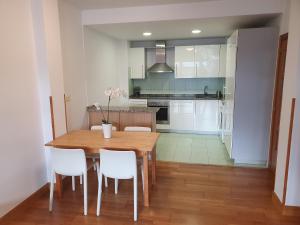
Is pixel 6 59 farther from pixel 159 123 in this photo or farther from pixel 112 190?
pixel 159 123

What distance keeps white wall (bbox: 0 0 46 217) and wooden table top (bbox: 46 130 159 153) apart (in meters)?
0.30

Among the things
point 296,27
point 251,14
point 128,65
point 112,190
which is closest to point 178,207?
point 112,190

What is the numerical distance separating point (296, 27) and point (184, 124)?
3.43 meters

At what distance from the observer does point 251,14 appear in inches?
122

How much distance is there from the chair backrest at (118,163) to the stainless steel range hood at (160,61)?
11.6 ft

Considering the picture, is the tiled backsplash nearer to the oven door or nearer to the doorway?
the oven door

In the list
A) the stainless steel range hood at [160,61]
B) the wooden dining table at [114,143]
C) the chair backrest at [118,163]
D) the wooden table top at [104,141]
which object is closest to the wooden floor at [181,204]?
the wooden dining table at [114,143]

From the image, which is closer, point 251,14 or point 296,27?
point 296,27

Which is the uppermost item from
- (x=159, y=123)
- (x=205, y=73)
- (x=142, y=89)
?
(x=205, y=73)

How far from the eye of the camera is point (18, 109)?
2387 millimetres

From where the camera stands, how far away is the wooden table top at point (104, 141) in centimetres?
238

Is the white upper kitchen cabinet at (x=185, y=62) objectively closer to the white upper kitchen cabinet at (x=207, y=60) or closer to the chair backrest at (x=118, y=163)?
the white upper kitchen cabinet at (x=207, y=60)

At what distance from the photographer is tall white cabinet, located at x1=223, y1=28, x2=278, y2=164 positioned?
3.18 meters

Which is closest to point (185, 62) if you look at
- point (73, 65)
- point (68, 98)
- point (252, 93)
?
point (252, 93)
